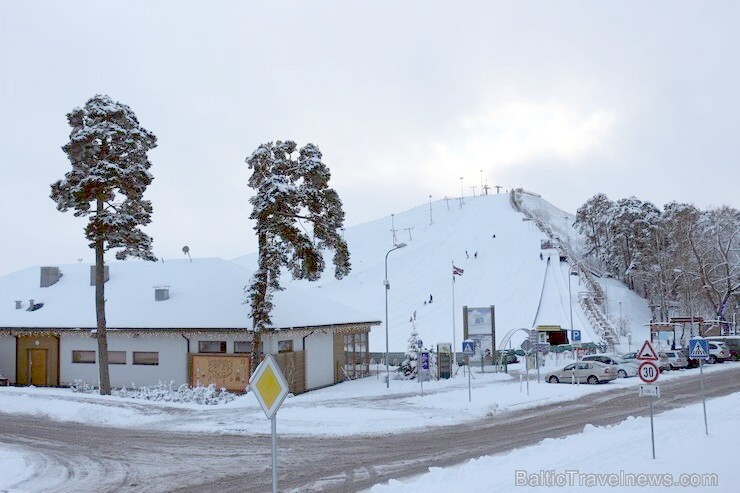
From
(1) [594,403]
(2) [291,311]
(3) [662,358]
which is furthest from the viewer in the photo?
(3) [662,358]

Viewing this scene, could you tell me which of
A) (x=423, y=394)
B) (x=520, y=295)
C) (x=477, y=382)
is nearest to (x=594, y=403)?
(x=423, y=394)

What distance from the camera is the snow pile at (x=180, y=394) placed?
30.9m

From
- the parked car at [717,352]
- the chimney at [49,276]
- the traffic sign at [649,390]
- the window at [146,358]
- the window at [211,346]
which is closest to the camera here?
the traffic sign at [649,390]

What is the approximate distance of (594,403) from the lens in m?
28.4

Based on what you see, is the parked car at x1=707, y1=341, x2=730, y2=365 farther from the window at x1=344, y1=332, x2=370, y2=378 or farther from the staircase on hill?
the window at x1=344, y1=332, x2=370, y2=378

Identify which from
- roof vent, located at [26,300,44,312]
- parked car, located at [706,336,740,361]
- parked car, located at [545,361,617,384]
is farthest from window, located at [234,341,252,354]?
parked car, located at [706,336,740,361]

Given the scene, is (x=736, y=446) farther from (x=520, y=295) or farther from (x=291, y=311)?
(x=520, y=295)

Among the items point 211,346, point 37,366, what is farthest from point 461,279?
point 37,366

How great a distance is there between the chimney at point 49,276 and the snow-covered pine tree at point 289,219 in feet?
61.6

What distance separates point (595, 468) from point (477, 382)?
27173 mm

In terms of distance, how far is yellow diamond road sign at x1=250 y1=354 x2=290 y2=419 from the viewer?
9.76 meters

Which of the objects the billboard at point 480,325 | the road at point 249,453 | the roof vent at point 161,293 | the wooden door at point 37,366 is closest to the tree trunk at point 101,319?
the roof vent at point 161,293

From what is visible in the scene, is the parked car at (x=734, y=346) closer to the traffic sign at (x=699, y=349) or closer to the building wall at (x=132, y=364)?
the traffic sign at (x=699, y=349)

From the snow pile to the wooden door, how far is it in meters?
5.25
